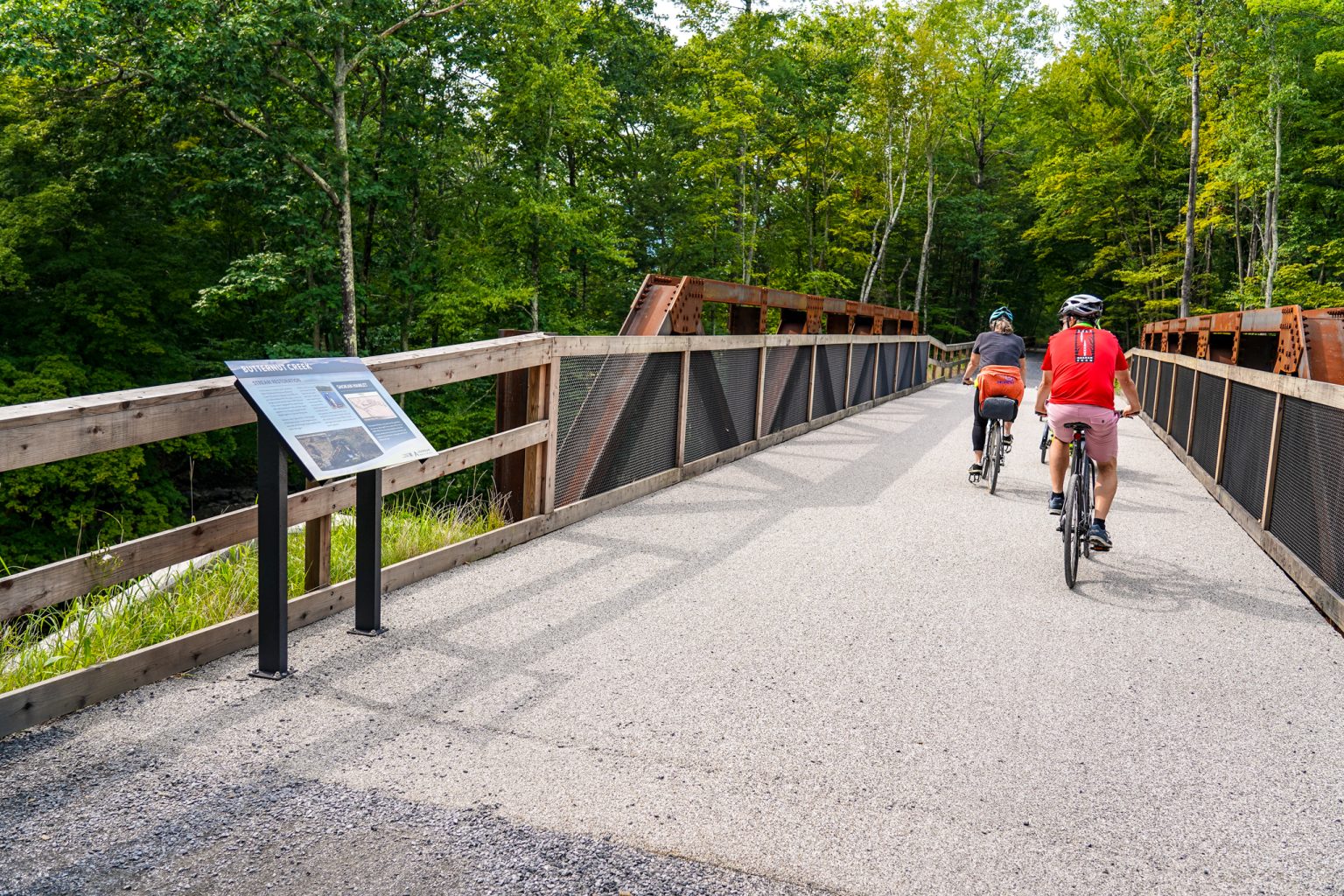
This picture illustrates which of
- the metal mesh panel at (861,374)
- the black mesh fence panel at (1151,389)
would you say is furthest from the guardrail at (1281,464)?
the black mesh fence panel at (1151,389)

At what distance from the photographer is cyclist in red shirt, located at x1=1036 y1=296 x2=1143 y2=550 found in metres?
6.63

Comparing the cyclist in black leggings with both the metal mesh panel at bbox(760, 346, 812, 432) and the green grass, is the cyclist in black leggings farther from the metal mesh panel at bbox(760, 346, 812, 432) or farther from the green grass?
the green grass

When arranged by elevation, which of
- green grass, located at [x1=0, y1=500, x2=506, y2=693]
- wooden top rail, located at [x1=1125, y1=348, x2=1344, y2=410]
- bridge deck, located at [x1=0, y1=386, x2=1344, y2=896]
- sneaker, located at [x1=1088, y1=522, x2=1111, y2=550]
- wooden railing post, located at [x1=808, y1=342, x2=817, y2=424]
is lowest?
bridge deck, located at [x1=0, y1=386, x2=1344, y2=896]

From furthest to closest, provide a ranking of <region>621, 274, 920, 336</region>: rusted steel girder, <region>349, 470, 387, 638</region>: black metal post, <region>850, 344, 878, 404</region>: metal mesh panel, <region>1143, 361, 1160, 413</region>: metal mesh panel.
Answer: <region>1143, 361, 1160, 413</region>: metal mesh panel
<region>850, 344, 878, 404</region>: metal mesh panel
<region>621, 274, 920, 336</region>: rusted steel girder
<region>349, 470, 387, 638</region>: black metal post

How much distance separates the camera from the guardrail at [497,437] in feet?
11.9

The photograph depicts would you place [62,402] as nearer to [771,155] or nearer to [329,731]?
[329,731]

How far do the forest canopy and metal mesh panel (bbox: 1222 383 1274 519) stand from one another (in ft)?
37.0

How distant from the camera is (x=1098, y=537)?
6.76m

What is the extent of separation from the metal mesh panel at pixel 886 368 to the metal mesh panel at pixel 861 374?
842 millimetres

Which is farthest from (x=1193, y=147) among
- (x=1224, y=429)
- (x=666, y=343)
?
(x=666, y=343)

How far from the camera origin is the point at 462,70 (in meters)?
28.9

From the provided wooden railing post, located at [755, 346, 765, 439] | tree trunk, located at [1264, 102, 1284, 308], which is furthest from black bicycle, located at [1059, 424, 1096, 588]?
tree trunk, located at [1264, 102, 1284, 308]

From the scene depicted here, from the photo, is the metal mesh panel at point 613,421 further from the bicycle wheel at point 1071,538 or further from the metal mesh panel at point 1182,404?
the metal mesh panel at point 1182,404

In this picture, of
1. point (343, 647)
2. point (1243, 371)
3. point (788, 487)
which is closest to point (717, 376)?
point (788, 487)
